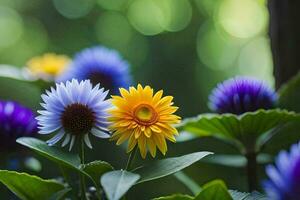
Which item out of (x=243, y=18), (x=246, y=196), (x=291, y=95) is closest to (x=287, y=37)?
(x=291, y=95)

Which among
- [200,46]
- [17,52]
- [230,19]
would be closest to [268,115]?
[230,19]

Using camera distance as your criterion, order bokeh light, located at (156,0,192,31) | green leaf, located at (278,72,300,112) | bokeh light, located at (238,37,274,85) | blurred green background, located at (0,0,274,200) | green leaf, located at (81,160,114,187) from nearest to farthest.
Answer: green leaf, located at (81,160,114,187) → green leaf, located at (278,72,300,112) → bokeh light, located at (238,37,274,85) → blurred green background, located at (0,0,274,200) → bokeh light, located at (156,0,192,31)

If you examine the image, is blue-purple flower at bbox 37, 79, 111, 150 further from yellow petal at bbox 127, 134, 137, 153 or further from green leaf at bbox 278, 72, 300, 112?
green leaf at bbox 278, 72, 300, 112

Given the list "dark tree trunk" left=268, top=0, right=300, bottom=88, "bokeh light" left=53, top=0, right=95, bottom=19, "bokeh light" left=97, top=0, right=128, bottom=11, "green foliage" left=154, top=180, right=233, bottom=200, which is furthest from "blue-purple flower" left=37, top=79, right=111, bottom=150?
"bokeh light" left=97, top=0, right=128, bottom=11

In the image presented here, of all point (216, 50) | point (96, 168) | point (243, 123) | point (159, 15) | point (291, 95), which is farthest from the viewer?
point (159, 15)

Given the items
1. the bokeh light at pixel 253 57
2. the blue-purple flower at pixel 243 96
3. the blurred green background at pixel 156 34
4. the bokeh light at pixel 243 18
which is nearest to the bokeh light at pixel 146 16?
the blurred green background at pixel 156 34

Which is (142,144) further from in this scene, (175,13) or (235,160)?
(175,13)
